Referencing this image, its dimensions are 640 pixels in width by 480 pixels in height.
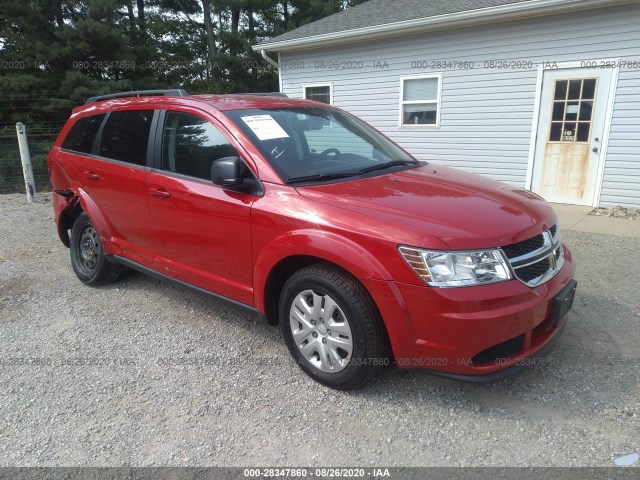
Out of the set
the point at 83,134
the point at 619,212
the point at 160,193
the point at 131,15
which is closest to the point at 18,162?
the point at 83,134

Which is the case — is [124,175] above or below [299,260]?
above

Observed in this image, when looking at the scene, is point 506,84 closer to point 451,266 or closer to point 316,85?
point 316,85

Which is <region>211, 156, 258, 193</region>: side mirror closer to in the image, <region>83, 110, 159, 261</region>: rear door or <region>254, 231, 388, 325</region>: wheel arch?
<region>254, 231, 388, 325</region>: wheel arch

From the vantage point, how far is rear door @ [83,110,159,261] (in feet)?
12.0

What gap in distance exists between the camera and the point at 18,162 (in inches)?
474

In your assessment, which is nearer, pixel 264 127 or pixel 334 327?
pixel 334 327

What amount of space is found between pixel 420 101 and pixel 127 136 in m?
7.02

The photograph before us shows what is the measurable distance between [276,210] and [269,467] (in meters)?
1.40

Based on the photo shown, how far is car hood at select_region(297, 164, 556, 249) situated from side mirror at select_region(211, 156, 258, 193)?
0.34 m

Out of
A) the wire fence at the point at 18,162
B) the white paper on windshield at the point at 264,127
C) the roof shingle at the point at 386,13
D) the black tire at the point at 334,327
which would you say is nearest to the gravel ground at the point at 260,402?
the black tire at the point at 334,327

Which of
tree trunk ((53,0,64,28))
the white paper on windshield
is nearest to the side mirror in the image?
the white paper on windshield

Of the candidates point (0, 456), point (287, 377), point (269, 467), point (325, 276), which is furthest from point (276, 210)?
point (0, 456)

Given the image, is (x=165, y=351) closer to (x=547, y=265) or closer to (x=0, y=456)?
(x=0, y=456)

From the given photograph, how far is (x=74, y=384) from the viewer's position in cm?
290
